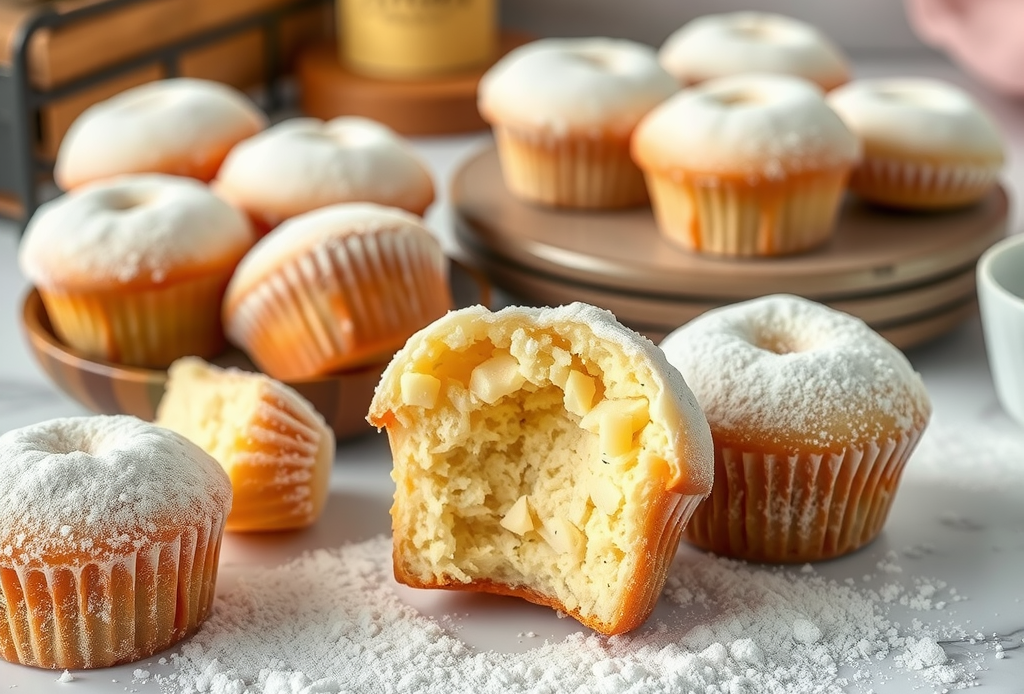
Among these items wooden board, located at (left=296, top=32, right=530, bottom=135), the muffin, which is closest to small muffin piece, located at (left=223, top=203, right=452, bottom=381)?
the muffin

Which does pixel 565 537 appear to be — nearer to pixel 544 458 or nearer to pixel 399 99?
pixel 544 458

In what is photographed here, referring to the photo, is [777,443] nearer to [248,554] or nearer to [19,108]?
[248,554]

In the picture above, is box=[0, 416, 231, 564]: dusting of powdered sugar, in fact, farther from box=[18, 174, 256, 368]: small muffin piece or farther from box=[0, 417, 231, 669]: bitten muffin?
box=[18, 174, 256, 368]: small muffin piece

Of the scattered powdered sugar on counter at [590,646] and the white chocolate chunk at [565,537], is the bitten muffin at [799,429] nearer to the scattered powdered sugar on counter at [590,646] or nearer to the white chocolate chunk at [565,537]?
the scattered powdered sugar on counter at [590,646]

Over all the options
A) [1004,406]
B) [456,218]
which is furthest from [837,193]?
[456,218]

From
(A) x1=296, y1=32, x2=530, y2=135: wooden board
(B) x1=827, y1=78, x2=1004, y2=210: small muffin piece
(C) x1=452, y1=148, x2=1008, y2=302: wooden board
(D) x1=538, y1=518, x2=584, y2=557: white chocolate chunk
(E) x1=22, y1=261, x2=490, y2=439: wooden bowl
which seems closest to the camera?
(D) x1=538, y1=518, x2=584, y2=557: white chocolate chunk
